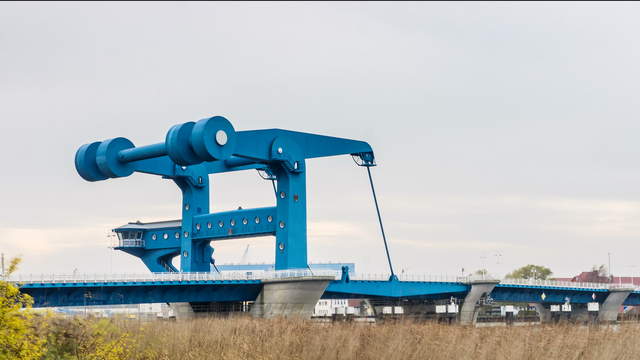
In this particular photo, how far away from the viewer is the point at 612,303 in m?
120

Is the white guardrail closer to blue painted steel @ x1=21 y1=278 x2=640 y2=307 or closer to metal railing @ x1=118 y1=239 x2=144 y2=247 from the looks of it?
blue painted steel @ x1=21 y1=278 x2=640 y2=307

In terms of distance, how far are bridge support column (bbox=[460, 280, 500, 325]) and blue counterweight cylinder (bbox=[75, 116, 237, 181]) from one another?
39.6 m

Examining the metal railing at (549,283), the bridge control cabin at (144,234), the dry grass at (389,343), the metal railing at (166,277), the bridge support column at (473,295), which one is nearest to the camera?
the dry grass at (389,343)

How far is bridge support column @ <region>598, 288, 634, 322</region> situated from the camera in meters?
119

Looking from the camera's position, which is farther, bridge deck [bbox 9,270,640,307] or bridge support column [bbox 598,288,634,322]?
bridge support column [bbox 598,288,634,322]

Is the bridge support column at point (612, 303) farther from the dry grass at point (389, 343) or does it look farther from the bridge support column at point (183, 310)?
the dry grass at point (389, 343)

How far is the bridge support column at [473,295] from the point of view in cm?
9781

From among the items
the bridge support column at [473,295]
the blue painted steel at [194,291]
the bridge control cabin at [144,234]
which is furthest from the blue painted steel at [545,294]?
the bridge control cabin at [144,234]

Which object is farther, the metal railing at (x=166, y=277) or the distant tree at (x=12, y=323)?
the metal railing at (x=166, y=277)

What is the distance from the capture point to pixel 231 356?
81.8 ft

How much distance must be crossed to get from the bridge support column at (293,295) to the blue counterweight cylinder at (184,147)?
562 inches

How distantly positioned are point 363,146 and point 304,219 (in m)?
9.85

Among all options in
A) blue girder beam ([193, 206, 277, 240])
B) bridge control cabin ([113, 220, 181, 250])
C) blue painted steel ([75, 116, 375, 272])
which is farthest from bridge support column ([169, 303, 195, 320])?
bridge control cabin ([113, 220, 181, 250])

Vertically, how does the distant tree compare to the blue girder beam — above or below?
below
